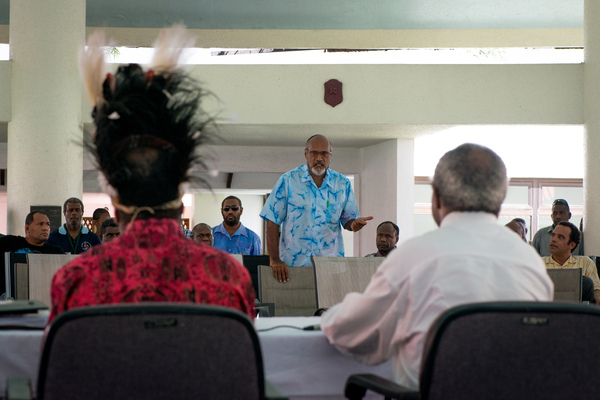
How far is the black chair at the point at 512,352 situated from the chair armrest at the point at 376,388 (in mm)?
13

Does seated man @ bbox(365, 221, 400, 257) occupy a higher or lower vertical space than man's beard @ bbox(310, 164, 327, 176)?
lower

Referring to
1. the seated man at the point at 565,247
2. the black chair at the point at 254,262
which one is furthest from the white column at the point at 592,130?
the black chair at the point at 254,262

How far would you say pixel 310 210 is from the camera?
4.49 m

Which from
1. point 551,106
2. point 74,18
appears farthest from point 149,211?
point 551,106

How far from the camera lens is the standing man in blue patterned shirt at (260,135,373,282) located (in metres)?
4.49

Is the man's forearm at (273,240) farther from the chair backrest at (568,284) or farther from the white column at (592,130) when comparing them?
the white column at (592,130)

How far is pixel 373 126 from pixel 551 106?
2.11 meters

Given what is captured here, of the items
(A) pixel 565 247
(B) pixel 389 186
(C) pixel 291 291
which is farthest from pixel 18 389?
(B) pixel 389 186

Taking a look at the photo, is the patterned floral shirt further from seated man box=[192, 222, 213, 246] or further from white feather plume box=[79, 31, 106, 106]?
white feather plume box=[79, 31, 106, 106]

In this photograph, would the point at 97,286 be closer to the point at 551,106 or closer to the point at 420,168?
the point at 551,106

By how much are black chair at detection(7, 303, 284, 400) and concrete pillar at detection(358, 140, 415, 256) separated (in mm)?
8274

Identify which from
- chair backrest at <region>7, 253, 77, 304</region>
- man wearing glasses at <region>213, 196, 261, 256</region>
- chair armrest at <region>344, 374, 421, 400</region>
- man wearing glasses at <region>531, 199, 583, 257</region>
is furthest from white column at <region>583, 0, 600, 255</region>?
chair armrest at <region>344, 374, 421, 400</region>

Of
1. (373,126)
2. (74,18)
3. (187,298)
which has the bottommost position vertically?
(187,298)

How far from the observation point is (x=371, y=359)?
188cm
